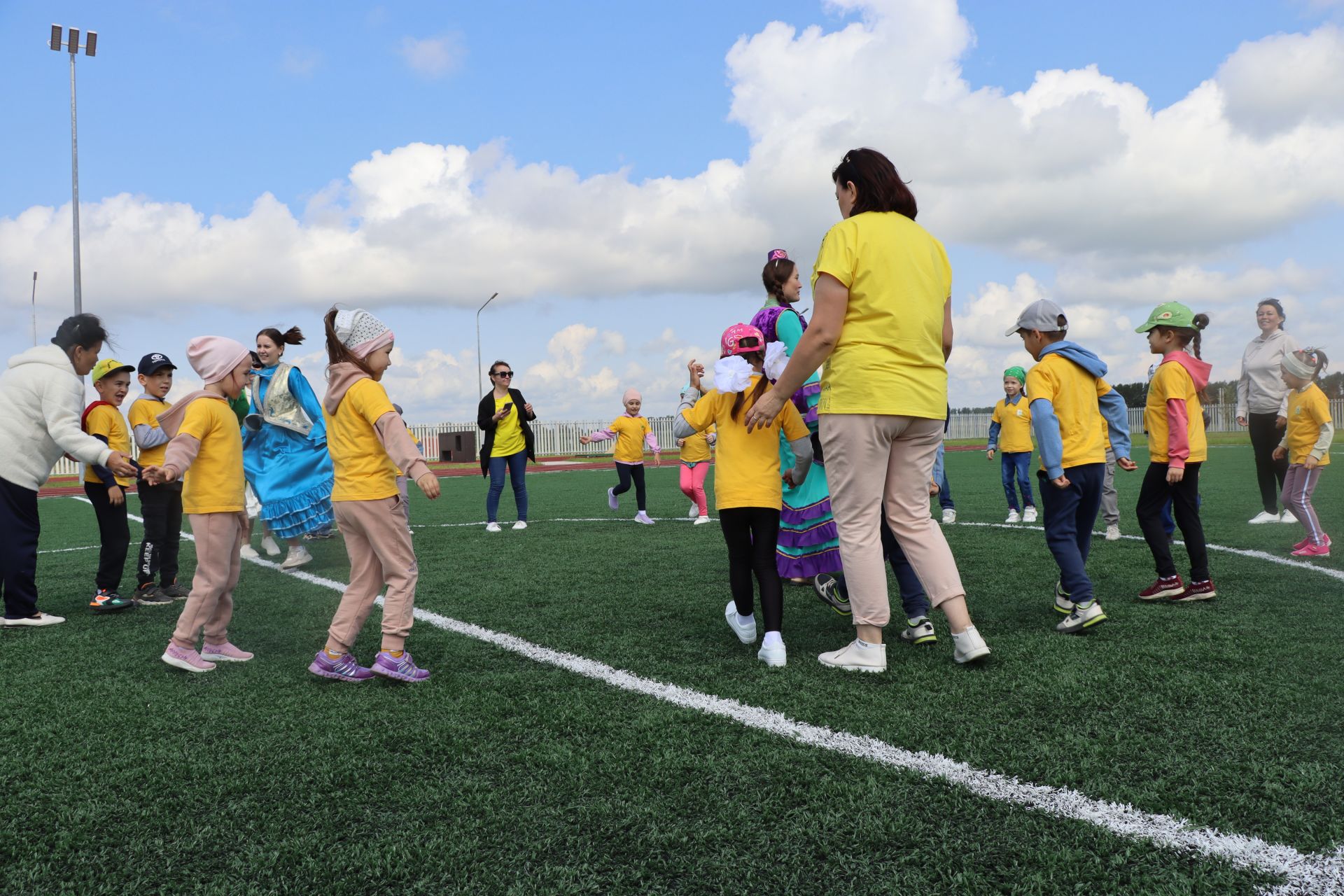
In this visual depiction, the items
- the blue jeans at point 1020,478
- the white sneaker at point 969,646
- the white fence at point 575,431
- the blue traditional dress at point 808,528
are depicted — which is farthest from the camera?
the white fence at point 575,431

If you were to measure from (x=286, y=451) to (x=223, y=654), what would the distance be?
357cm

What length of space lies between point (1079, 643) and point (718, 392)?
2163 millimetres

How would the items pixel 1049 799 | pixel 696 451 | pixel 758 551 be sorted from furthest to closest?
1. pixel 696 451
2. pixel 758 551
3. pixel 1049 799

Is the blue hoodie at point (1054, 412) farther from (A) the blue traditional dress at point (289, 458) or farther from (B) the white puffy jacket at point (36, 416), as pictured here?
(A) the blue traditional dress at point (289, 458)

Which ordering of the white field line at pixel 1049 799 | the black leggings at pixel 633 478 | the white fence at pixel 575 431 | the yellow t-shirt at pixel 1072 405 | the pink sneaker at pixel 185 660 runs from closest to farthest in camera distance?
the white field line at pixel 1049 799, the pink sneaker at pixel 185 660, the yellow t-shirt at pixel 1072 405, the black leggings at pixel 633 478, the white fence at pixel 575 431

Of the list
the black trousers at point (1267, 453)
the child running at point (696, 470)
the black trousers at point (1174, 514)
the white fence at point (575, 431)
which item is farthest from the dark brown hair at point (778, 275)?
the white fence at point (575, 431)

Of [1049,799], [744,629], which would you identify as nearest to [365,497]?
[744,629]

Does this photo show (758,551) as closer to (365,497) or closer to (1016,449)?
(365,497)

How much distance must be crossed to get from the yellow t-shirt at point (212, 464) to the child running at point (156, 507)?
2187 mm

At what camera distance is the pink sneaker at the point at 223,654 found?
480 centimetres

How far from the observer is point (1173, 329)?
5.63 m

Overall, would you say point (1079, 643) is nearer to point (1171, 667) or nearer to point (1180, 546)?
point (1171, 667)

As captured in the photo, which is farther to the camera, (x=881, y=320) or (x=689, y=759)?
(x=881, y=320)

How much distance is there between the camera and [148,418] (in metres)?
6.92
